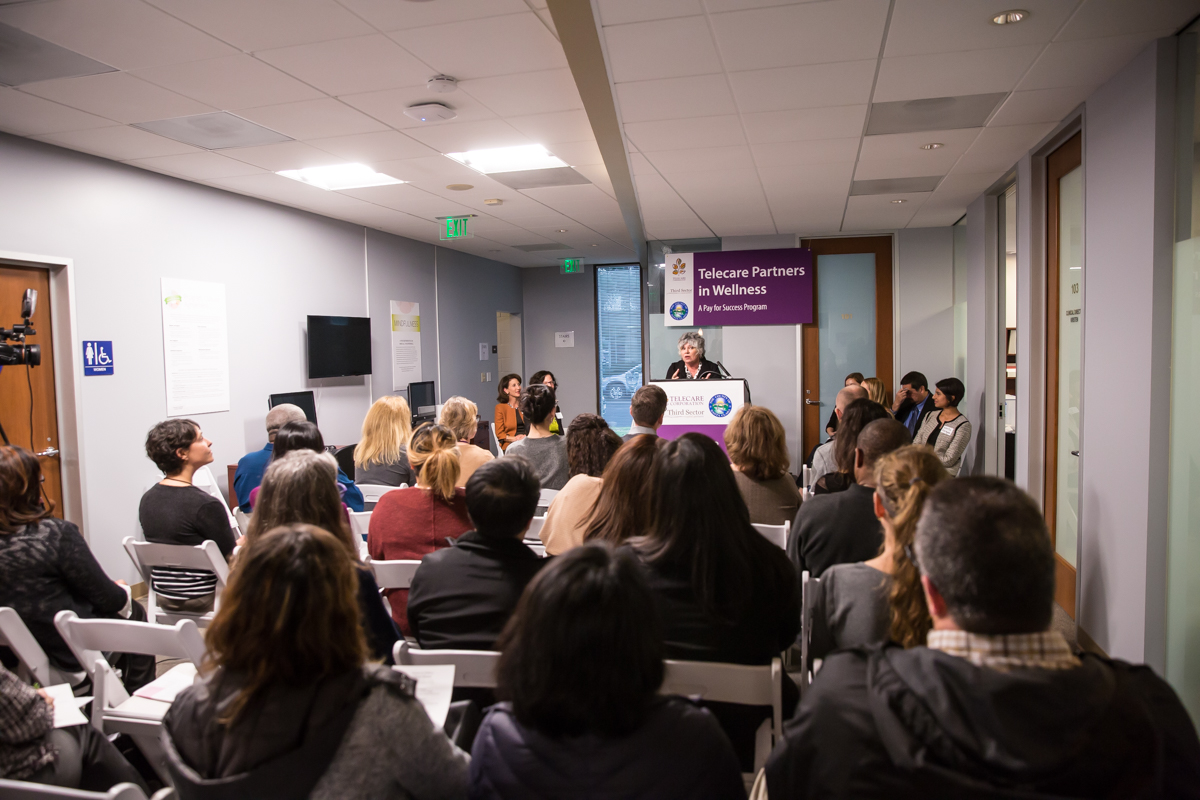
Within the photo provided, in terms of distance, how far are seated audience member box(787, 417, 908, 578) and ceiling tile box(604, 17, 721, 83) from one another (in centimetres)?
179

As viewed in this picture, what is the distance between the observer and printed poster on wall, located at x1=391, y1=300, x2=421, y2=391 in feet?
27.1

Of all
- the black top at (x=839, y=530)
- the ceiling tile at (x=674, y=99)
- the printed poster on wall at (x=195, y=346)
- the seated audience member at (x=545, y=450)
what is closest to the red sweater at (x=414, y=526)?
the black top at (x=839, y=530)

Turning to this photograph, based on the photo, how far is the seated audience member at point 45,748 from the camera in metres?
1.43

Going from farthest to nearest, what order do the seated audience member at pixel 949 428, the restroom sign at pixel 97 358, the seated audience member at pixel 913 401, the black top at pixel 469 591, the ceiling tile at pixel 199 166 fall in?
the seated audience member at pixel 913 401 → the seated audience member at pixel 949 428 → the ceiling tile at pixel 199 166 → the restroom sign at pixel 97 358 → the black top at pixel 469 591

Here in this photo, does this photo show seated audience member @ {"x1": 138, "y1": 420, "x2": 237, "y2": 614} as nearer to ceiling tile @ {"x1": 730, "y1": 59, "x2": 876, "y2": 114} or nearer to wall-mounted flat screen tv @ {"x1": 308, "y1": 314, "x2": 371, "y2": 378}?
ceiling tile @ {"x1": 730, "y1": 59, "x2": 876, "y2": 114}

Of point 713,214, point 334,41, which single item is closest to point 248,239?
point 334,41

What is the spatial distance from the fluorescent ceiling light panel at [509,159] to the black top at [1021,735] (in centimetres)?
439

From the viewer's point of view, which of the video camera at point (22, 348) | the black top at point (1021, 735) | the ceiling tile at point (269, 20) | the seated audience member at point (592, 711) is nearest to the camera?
the black top at point (1021, 735)

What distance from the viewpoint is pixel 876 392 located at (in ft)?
20.9

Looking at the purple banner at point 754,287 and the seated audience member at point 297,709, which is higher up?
the purple banner at point 754,287

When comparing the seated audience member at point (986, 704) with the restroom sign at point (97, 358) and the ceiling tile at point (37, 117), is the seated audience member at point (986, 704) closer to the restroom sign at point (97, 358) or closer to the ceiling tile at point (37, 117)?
the ceiling tile at point (37, 117)

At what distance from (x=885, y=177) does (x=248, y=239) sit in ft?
16.8

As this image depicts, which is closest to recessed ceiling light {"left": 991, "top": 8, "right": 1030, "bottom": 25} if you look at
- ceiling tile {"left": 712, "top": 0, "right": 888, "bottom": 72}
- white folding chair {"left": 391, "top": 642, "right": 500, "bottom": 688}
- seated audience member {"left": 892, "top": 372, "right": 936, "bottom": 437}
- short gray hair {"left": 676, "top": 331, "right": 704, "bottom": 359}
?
ceiling tile {"left": 712, "top": 0, "right": 888, "bottom": 72}

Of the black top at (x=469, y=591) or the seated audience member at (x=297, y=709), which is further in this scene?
the black top at (x=469, y=591)
